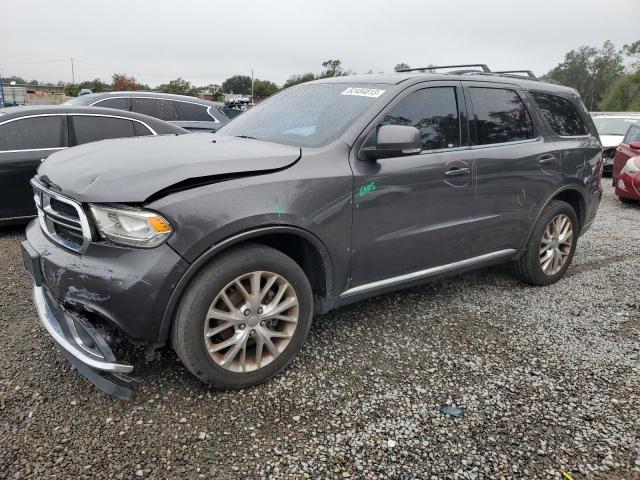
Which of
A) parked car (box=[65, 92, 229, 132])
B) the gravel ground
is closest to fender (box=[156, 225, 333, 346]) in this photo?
the gravel ground

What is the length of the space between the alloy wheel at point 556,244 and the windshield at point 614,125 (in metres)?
9.88

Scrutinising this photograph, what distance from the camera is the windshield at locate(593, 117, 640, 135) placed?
1267cm

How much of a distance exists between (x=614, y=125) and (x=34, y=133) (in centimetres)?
1335

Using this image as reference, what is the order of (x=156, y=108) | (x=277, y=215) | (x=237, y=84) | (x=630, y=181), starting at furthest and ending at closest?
(x=237, y=84) < (x=630, y=181) < (x=156, y=108) < (x=277, y=215)

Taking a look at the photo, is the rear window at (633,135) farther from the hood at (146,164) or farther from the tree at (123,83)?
the tree at (123,83)

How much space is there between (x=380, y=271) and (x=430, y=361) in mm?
646

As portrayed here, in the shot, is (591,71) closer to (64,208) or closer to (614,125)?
(614,125)

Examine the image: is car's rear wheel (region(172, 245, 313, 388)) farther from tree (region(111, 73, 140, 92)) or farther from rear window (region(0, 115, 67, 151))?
tree (region(111, 73, 140, 92))

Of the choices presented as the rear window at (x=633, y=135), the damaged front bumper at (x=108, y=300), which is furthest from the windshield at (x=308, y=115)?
the rear window at (x=633, y=135)

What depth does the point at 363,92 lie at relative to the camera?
3.30 metres

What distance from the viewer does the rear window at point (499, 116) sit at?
368 centimetres

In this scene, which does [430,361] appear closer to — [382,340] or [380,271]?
[382,340]

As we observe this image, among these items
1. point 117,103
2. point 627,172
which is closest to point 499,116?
point 627,172

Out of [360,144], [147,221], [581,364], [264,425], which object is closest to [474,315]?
[581,364]
